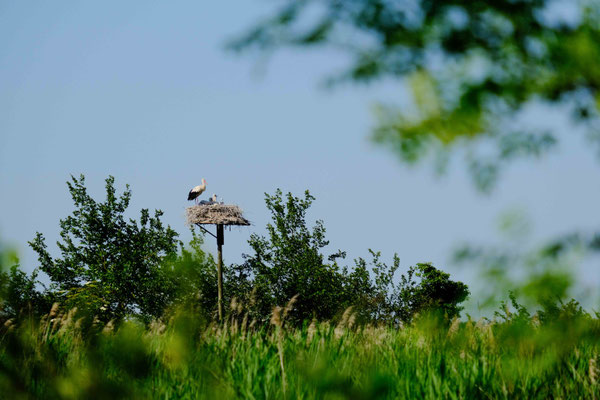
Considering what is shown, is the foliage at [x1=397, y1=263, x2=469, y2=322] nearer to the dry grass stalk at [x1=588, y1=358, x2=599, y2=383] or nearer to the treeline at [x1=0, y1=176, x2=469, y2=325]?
the treeline at [x1=0, y1=176, x2=469, y2=325]

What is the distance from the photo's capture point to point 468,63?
3.04 m

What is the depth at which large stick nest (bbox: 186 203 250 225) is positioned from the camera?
17703mm

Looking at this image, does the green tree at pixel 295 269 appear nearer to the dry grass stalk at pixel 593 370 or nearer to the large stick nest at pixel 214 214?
the large stick nest at pixel 214 214

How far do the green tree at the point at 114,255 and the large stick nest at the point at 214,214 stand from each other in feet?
14.0

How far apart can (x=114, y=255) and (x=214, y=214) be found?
6.34 meters

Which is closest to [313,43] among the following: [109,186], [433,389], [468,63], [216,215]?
[468,63]

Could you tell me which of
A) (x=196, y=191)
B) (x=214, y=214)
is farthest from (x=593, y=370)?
(x=196, y=191)

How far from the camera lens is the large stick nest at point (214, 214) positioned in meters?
17.7

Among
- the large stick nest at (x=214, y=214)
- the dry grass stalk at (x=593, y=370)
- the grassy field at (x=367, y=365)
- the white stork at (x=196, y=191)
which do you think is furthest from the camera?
the white stork at (x=196, y=191)

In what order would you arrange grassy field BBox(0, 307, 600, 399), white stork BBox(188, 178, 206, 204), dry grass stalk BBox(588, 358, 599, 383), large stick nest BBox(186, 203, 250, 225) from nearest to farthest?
grassy field BBox(0, 307, 600, 399)
dry grass stalk BBox(588, 358, 599, 383)
large stick nest BBox(186, 203, 250, 225)
white stork BBox(188, 178, 206, 204)

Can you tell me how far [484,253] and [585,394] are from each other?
1.88 meters

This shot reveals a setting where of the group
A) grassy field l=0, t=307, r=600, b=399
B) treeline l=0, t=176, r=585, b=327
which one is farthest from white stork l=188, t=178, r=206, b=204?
grassy field l=0, t=307, r=600, b=399

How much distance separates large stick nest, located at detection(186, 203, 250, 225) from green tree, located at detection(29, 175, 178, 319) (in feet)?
14.0

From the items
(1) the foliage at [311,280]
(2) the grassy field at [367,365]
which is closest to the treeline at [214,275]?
(1) the foliage at [311,280]
